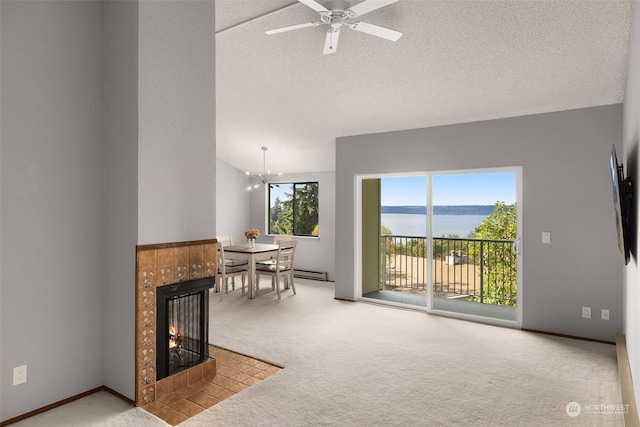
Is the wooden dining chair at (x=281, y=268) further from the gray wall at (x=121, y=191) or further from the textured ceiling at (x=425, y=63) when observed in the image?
the gray wall at (x=121, y=191)

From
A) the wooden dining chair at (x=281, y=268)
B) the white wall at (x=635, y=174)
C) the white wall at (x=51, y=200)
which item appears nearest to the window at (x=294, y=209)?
the wooden dining chair at (x=281, y=268)

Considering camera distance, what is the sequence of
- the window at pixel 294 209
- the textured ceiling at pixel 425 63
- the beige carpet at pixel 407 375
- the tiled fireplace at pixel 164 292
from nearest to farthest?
1. the beige carpet at pixel 407 375
2. the tiled fireplace at pixel 164 292
3. the textured ceiling at pixel 425 63
4. the window at pixel 294 209

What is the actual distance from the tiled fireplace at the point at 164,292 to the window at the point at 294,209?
4872 mm

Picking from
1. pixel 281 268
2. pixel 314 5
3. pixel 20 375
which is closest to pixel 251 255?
pixel 281 268

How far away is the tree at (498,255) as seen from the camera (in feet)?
16.1

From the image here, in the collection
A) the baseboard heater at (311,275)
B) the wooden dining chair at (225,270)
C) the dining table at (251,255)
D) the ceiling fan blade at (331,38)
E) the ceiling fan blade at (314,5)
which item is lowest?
the baseboard heater at (311,275)

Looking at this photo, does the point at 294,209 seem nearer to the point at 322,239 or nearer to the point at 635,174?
the point at 322,239

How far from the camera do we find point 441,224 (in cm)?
528

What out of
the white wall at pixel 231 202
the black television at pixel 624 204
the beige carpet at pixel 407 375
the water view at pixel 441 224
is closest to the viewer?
the black television at pixel 624 204

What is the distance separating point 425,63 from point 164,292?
10.5 feet

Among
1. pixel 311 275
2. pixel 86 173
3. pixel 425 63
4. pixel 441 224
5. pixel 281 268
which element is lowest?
pixel 311 275

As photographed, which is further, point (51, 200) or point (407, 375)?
point (407, 375)

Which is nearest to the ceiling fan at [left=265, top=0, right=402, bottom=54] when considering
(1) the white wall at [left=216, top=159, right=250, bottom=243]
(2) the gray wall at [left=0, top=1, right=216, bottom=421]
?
(2) the gray wall at [left=0, top=1, right=216, bottom=421]

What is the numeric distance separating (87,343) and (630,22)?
15.6ft
